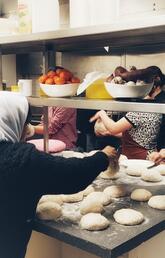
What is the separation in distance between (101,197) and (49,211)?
26cm

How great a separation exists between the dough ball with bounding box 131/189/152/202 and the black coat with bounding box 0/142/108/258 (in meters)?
0.27

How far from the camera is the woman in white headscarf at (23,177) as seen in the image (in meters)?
1.33

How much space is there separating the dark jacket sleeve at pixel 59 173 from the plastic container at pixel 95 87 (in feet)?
1.06

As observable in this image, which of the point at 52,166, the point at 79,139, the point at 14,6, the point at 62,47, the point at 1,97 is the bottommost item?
the point at 79,139

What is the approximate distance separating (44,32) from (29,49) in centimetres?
74

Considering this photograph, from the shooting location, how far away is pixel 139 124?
253cm

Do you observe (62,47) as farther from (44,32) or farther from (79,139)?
(79,139)

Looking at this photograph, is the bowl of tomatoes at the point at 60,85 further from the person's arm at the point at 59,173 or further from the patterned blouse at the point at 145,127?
the patterned blouse at the point at 145,127

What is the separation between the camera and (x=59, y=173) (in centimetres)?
136

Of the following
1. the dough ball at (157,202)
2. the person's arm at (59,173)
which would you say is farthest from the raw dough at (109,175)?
the person's arm at (59,173)

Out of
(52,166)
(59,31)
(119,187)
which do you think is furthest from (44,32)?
(119,187)

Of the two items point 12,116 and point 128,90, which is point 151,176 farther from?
point 12,116

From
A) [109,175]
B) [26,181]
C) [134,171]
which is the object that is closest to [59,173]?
[26,181]

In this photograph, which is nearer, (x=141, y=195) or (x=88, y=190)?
(x=141, y=195)
